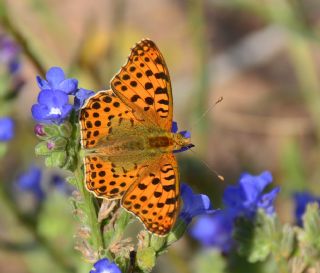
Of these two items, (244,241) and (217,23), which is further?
(217,23)

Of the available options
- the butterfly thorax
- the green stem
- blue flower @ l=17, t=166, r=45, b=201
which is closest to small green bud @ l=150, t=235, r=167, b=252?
the green stem

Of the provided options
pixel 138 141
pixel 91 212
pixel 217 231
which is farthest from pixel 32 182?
pixel 91 212

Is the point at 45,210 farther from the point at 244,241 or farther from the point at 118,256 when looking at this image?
the point at 118,256

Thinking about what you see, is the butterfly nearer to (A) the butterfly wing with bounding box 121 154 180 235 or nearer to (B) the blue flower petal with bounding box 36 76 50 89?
(A) the butterfly wing with bounding box 121 154 180 235

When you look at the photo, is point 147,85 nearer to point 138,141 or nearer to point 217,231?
point 138,141

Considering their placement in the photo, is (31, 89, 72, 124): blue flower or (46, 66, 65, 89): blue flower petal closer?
(31, 89, 72, 124): blue flower

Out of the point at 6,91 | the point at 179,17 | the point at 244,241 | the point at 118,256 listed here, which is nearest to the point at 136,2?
the point at 179,17
